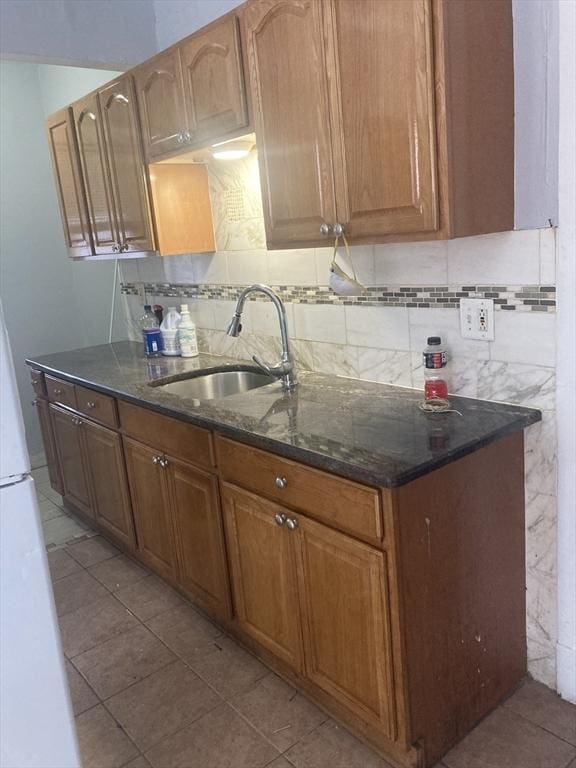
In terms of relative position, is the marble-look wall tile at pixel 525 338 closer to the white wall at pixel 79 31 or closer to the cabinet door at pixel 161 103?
the cabinet door at pixel 161 103

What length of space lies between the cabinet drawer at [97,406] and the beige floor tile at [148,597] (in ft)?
2.24

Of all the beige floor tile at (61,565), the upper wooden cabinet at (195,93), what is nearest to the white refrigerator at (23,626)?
the upper wooden cabinet at (195,93)

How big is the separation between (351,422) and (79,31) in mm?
2119

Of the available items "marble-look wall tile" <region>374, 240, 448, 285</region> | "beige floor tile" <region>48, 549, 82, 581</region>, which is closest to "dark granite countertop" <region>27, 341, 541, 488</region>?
"marble-look wall tile" <region>374, 240, 448, 285</region>

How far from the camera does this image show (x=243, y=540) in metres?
2.05

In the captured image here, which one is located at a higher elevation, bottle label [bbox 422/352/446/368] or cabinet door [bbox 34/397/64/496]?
bottle label [bbox 422/352/446/368]

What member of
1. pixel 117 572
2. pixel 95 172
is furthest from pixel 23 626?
pixel 95 172

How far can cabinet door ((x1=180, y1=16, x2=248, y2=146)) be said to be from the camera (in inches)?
80.7

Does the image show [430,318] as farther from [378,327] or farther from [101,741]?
[101,741]

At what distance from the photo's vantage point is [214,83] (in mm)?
2146

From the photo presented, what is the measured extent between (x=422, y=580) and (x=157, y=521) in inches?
50.0

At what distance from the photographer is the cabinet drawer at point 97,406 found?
8.82ft

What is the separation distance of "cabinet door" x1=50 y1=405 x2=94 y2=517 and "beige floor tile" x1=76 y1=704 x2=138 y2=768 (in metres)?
1.22

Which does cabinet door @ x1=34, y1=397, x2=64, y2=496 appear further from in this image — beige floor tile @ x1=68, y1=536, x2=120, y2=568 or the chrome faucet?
the chrome faucet
